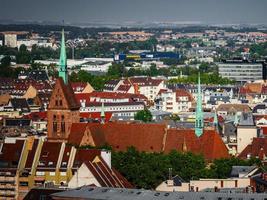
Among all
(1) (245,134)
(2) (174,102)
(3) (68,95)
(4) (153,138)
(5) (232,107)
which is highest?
(3) (68,95)

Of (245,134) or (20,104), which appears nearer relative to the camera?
(245,134)

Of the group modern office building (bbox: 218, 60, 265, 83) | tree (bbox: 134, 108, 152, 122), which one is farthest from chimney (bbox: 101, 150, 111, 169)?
modern office building (bbox: 218, 60, 265, 83)

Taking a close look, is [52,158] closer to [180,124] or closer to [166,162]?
[166,162]

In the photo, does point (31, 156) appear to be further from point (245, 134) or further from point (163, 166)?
point (245, 134)

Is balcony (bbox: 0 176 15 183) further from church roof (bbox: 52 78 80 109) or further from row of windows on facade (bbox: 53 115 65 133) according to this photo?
church roof (bbox: 52 78 80 109)

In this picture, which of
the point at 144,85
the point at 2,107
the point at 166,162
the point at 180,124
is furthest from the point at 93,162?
the point at 144,85

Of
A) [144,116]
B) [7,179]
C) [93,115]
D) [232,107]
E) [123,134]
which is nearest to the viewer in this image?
[7,179]

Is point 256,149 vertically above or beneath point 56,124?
beneath

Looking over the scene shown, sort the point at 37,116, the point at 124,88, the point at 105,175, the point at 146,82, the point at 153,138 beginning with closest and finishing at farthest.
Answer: the point at 105,175, the point at 153,138, the point at 37,116, the point at 124,88, the point at 146,82

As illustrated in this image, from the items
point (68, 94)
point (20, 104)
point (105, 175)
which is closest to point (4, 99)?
point (20, 104)
